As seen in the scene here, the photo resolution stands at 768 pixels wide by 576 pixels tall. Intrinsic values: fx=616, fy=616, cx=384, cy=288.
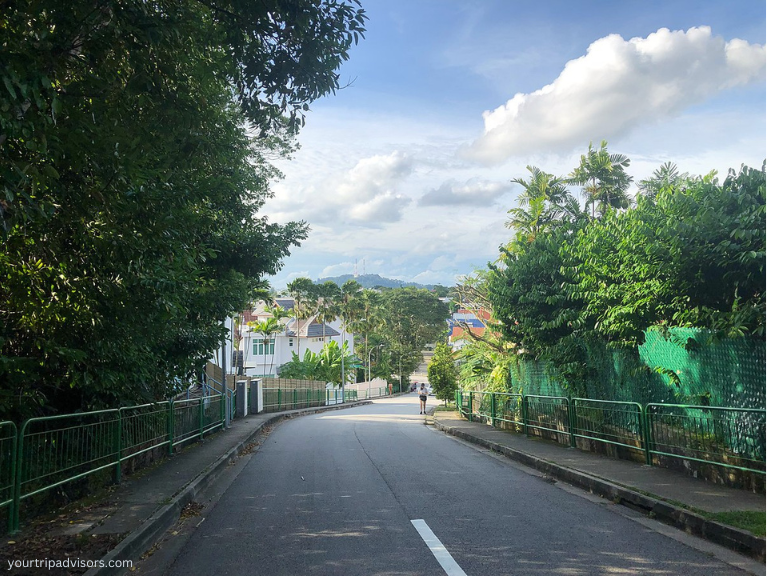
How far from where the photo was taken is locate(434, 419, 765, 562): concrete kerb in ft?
18.7

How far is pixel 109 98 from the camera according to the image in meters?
7.05

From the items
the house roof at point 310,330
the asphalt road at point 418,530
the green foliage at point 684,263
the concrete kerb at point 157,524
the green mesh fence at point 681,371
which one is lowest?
the asphalt road at point 418,530

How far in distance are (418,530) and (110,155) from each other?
4.90 meters

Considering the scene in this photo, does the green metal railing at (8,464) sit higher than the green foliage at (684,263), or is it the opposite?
the green foliage at (684,263)

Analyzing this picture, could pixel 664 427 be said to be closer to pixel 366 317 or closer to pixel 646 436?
pixel 646 436

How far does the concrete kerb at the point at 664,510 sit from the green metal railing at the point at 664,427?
130 centimetres

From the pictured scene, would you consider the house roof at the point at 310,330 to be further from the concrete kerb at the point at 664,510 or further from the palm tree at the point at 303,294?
the concrete kerb at the point at 664,510

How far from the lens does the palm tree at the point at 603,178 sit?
113ft

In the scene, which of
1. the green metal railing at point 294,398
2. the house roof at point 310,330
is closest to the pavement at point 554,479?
the green metal railing at point 294,398

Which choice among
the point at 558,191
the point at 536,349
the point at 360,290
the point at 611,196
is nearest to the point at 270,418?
the point at 536,349

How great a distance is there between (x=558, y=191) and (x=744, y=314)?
26.5 m

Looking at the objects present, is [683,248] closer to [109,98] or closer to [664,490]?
[664,490]

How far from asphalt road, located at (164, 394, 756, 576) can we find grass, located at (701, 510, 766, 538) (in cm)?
58

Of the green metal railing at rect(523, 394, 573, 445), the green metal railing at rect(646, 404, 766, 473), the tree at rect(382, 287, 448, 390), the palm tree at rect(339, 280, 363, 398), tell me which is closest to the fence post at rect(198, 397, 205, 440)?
the green metal railing at rect(523, 394, 573, 445)
